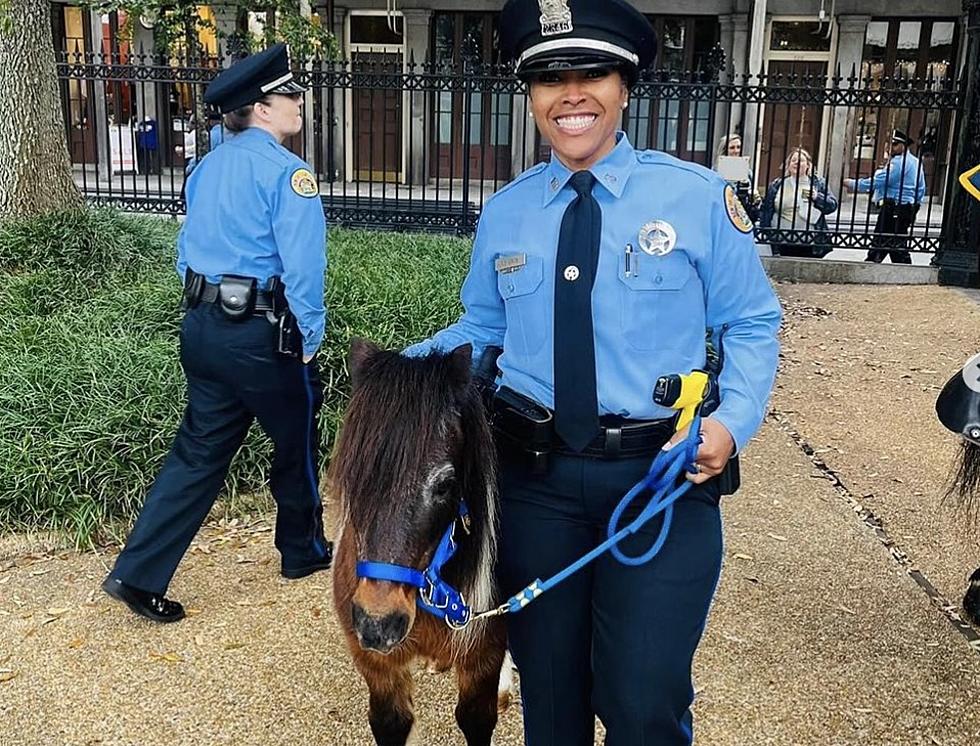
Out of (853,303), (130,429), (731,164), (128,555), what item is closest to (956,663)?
(128,555)

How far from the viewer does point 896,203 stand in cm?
1130

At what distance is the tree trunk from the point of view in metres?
8.10

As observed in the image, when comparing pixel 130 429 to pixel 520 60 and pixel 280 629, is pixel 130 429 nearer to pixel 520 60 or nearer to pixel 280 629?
pixel 280 629

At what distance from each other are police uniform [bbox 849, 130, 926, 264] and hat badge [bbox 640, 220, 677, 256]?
9.82 m

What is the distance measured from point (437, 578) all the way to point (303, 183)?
79.8 inches

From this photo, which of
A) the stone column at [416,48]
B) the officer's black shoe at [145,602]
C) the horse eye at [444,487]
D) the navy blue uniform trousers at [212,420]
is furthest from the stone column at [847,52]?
the horse eye at [444,487]

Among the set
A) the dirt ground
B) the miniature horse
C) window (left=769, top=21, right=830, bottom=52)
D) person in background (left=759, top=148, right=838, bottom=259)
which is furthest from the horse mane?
window (left=769, top=21, right=830, bottom=52)

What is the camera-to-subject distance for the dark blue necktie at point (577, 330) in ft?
7.14

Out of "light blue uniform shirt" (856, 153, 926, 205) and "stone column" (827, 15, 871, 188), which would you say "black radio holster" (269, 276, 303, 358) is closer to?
"light blue uniform shirt" (856, 153, 926, 205)

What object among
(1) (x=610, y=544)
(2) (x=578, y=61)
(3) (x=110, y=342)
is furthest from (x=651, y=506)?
(3) (x=110, y=342)

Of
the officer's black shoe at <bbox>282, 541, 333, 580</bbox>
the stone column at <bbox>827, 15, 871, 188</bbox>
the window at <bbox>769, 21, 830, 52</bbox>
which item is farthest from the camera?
the window at <bbox>769, 21, 830, 52</bbox>

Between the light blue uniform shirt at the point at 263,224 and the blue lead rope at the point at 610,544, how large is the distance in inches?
68.6

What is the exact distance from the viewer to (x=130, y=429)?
495 centimetres

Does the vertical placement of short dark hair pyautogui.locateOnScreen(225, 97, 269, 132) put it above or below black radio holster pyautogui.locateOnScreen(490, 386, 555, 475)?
above
